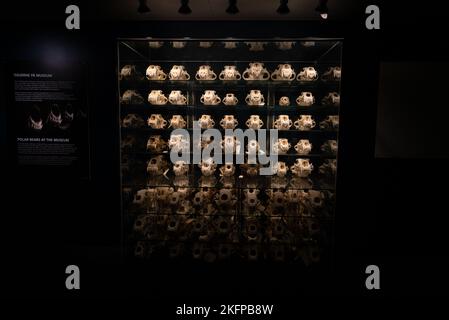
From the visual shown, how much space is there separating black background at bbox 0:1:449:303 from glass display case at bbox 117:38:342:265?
244 millimetres

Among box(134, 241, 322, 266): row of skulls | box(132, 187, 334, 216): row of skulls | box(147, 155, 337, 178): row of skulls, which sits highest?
box(147, 155, 337, 178): row of skulls

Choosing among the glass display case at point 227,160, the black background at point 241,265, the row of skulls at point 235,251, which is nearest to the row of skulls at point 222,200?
the glass display case at point 227,160

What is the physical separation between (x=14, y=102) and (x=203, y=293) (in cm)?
290

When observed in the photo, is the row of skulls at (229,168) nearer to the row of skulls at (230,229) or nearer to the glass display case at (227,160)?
the glass display case at (227,160)

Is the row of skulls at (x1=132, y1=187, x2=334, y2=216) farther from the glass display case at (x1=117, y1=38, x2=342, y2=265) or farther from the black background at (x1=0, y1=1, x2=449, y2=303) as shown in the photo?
the black background at (x1=0, y1=1, x2=449, y2=303)

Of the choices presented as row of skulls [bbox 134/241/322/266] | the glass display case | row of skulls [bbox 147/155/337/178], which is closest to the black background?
row of skulls [bbox 134/241/322/266]

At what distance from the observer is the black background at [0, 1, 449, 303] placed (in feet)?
9.49

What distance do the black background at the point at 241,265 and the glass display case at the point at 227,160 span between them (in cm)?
24

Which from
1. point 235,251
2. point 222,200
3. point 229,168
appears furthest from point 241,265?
point 229,168

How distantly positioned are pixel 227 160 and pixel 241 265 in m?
1.10

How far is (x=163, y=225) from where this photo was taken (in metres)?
3.01

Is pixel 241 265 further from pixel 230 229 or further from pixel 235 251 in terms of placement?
pixel 230 229

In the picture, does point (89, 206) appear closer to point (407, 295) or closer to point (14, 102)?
point (14, 102)
